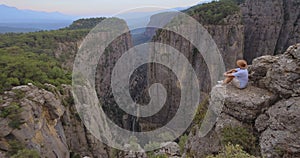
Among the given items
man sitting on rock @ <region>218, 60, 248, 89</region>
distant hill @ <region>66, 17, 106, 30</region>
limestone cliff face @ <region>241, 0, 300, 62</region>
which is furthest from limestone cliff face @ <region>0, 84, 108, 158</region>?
distant hill @ <region>66, 17, 106, 30</region>

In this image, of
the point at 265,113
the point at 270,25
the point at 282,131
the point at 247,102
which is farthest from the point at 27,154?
the point at 270,25

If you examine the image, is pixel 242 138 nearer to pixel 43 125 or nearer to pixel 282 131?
pixel 282 131

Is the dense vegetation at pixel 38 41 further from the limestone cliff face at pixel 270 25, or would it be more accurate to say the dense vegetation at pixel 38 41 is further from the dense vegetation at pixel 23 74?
the limestone cliff face at pixel 270 25

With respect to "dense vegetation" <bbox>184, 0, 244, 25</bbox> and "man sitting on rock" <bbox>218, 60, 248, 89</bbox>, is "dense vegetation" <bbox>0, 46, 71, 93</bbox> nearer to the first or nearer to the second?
"man sitting on rock" <bbox>218, 60, 248, 89</bbox>

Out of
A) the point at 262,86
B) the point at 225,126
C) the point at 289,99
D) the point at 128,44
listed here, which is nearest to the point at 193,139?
the point at 225,126

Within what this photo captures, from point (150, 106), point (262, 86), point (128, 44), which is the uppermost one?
point (262, 86)

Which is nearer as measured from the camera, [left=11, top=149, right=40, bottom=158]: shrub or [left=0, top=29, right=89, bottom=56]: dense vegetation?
[left=11, top=149, right=40, bottom=158]: shrub

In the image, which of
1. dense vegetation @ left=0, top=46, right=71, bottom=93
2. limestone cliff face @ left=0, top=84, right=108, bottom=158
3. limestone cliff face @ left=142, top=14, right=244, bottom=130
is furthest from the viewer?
limestone cliff face @ left=142, top=14, right=244, bottom=130

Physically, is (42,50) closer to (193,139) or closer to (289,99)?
(193,139)
